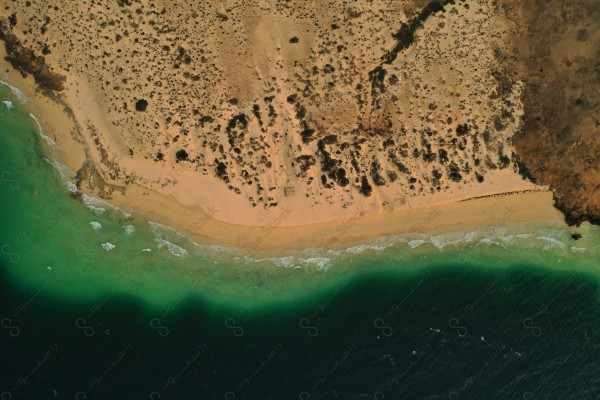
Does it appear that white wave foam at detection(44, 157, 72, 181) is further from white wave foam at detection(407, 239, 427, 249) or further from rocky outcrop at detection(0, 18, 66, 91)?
white wave foam at detection(407, 239, 427, 249)

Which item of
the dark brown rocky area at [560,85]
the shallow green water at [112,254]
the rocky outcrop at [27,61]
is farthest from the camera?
the shallow green water at [112,254]

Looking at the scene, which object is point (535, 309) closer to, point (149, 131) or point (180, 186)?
point (180, 186)

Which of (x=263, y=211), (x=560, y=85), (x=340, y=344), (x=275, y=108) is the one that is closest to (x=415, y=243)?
(x=340, y=344)

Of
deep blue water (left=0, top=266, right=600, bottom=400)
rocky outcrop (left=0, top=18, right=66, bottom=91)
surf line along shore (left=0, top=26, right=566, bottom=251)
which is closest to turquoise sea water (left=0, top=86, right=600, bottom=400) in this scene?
deep blue water (left=0, top=266, right=600, bottom=400)

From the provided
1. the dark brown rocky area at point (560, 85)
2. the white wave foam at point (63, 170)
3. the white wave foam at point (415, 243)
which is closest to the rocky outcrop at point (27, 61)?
the white wave foam at point (63, 170)

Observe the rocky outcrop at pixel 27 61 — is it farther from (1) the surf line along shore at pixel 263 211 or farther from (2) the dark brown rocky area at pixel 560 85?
(2) the dark brown rocky area at pixel 560 85

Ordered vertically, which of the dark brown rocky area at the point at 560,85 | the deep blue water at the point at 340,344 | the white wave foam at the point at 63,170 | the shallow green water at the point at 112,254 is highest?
the dark brown rocky area at the point at 560,85

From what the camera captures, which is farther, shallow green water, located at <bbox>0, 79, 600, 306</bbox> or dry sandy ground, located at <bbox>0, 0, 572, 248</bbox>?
shallow green water, located at <bbox>0, 79, 600, 306</bbox>

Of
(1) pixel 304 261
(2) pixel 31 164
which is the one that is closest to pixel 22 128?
(2) pixel 31 164
